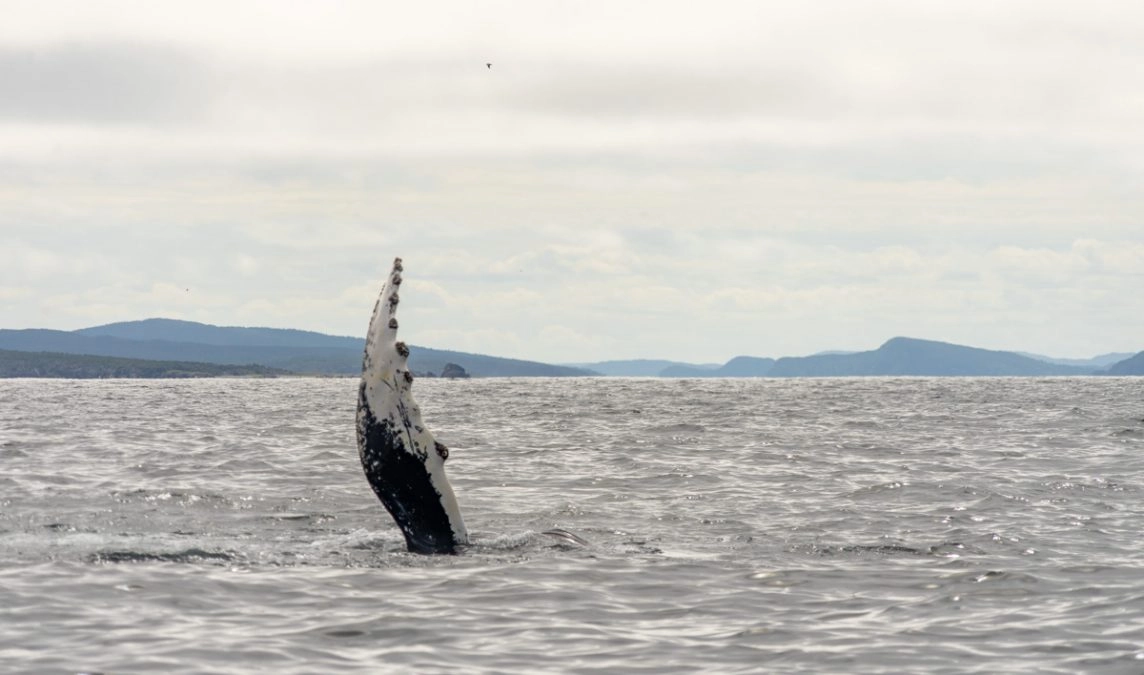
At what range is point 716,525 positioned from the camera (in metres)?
17.5

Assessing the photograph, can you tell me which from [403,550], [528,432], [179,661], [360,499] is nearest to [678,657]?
[179,661]

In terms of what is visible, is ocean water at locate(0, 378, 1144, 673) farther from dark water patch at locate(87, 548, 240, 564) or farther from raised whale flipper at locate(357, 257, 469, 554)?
raised whale flipper at locate(357, 257, 469, 554)

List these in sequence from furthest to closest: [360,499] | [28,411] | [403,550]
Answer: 1. [28,411]
2. [360,499]
3. [403,550]

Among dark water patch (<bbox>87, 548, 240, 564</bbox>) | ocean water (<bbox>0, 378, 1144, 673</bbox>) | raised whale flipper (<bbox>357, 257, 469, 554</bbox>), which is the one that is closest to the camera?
ocean water (<bbox>0, 378, 1144, 673</bbox>)

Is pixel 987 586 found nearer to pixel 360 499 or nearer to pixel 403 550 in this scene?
pixel 403 550

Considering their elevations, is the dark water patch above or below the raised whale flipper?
below

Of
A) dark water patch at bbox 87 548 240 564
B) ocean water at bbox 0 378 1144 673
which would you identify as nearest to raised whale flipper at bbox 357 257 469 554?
ocean water at bbox 0 378 1144 673

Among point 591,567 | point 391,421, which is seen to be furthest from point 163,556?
point 591,567

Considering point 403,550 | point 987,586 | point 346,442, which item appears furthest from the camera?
point 346,442

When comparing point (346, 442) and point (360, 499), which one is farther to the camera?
point (346, 442)

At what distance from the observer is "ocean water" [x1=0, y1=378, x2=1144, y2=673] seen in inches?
396

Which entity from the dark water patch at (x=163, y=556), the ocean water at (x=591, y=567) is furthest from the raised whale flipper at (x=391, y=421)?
the dark water patch at (x=163, y=556)

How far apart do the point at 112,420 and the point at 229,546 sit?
3508cm

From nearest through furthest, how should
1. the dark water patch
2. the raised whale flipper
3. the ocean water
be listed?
1. the ocean water
2. the raised whale flipper
3. the dark water patch
